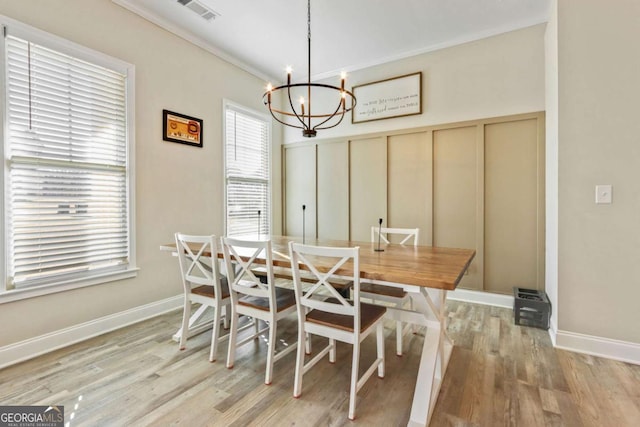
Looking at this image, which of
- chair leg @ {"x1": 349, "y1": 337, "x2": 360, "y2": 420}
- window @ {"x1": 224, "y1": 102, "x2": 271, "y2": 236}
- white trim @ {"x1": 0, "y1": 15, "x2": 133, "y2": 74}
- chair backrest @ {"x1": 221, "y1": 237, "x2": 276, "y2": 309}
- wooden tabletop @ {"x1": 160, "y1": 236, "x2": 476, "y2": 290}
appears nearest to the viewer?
wooden tabletop @ {"x1": 160, "y1": 236, "x2": 476, "y2": 290}

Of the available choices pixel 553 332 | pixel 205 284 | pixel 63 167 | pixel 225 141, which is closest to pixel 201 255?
pixel 205 284

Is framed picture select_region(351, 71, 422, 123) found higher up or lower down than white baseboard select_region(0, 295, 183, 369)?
higher up

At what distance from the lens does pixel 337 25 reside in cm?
325

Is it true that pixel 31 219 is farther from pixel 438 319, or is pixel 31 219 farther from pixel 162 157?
pixel 438 319

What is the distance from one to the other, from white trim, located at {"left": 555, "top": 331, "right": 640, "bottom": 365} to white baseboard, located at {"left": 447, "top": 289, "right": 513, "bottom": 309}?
91 centimetres

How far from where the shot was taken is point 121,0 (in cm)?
279

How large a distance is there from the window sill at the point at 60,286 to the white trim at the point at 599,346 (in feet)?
12.6

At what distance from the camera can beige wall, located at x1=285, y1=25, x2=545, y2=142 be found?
324 cm

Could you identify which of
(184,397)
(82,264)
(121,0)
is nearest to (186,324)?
(184,397)

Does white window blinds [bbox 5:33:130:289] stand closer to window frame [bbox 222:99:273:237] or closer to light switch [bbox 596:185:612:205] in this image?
window frame [bbox 222:99:273:237]

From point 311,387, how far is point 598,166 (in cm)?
266

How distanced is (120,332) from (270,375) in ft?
5.55

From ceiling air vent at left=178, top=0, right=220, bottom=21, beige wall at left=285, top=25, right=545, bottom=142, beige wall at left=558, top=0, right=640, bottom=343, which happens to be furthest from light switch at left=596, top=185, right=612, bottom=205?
ceiling air vent at left=178, top=0, right=220, bottom=21

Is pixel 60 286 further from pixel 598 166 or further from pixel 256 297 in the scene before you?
pixel 598 166
